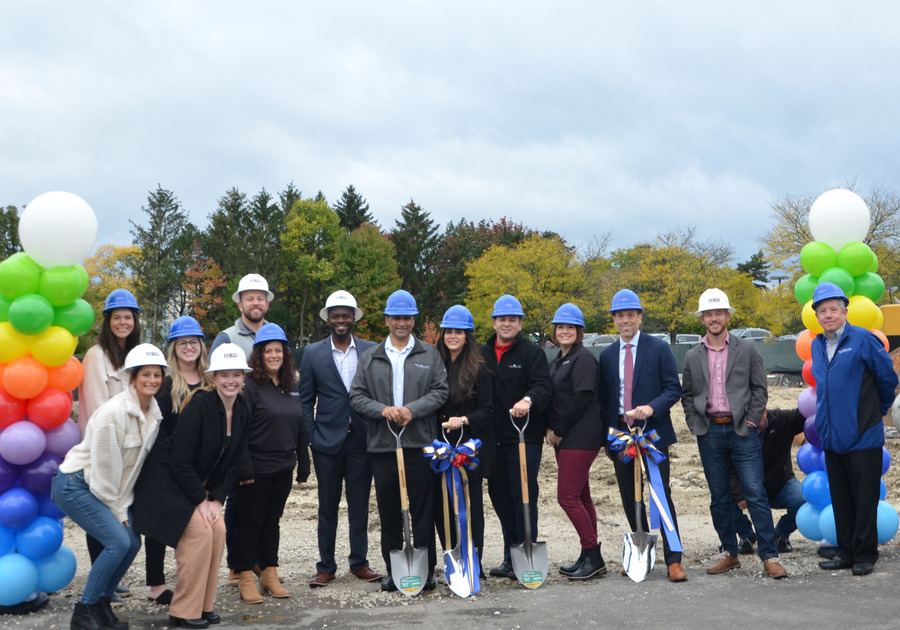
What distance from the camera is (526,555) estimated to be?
6215 millimetres

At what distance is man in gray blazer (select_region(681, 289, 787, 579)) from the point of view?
6.39 metres

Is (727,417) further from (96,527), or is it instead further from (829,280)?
(96,527)

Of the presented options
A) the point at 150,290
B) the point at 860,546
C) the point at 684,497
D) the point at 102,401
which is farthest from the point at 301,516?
the point at 150,290

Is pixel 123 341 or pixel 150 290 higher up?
pixel 150 290

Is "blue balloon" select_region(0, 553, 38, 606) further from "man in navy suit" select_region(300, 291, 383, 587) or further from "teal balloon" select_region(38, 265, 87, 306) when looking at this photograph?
"man in navy suit" select_region(300, 291, 383, 587)

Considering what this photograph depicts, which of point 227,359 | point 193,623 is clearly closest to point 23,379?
point 227,359

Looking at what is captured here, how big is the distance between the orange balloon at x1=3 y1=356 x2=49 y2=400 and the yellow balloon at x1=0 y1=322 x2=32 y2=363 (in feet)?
0.15

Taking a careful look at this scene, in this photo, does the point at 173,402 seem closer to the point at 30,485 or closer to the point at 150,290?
the point at 30,485

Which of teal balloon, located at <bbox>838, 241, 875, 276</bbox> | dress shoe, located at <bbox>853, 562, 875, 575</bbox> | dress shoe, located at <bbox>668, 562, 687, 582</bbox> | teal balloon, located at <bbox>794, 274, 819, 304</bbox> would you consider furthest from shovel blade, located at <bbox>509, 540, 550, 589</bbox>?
teal balloon, located at <bbox>838, 241, 875, 276</bbox>

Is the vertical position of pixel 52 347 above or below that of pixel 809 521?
above

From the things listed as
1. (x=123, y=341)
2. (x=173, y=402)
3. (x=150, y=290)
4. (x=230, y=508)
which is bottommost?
(x=230, y=508)

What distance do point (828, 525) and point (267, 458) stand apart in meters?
4.51

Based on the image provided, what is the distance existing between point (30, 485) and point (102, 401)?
29.1 inches

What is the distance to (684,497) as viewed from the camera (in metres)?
10.3
